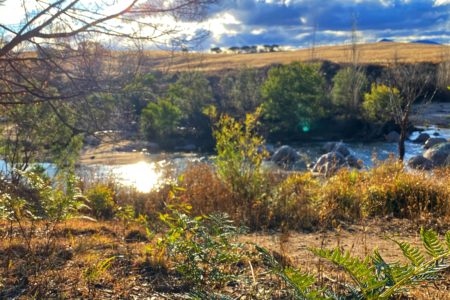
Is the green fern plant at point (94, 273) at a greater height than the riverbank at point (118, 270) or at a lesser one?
greater

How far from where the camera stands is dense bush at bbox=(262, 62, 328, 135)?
42.1m

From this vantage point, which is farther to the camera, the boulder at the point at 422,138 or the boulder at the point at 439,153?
the boulder at the point at 422,138

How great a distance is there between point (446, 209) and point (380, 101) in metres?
34.3

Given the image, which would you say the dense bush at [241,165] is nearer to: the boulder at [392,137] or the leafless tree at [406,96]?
the leafless tree at [406,96]

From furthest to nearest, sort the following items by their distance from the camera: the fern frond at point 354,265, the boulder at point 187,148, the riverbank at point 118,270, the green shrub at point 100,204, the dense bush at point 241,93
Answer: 1. the dense bush at point 241,93
2. the boulder at point 187,148
3. the green shrub at point 100,204
4. the riverbank at point 118,270
5. the fern frond at point 354,265

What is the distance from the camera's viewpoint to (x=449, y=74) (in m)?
30.4

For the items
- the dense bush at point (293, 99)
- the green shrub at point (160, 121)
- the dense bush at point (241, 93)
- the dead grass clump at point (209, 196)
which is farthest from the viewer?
the dense bush at point (241, 93)

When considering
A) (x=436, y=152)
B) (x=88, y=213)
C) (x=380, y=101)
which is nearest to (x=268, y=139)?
(x=380, y=101)

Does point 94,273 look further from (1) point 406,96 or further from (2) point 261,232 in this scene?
(1) point 406,96

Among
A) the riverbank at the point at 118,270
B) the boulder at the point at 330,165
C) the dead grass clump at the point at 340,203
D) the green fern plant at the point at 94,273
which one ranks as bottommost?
the boulder at the point at 330,165

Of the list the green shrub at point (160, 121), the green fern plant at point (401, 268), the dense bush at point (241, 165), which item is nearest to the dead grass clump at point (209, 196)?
the dense bush at point (241, 165)

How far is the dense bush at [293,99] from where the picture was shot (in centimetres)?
4212

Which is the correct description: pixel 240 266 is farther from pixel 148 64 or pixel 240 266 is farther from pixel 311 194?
pixel 311 194

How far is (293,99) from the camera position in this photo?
4294 cm
